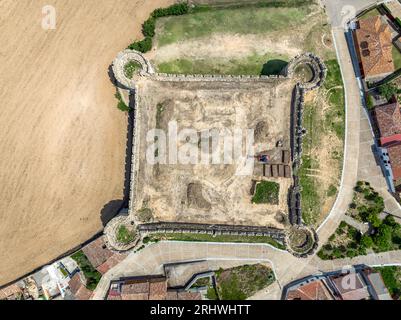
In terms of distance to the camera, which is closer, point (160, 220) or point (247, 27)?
point (160, 220)

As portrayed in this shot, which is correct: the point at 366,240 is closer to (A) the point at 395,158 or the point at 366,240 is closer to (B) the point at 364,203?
(B) the point at 364,203

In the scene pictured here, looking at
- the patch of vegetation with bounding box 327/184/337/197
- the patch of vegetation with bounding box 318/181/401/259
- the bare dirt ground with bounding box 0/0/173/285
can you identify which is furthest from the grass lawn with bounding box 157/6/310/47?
the patch of vegetation with bounding box 318/181/401/259

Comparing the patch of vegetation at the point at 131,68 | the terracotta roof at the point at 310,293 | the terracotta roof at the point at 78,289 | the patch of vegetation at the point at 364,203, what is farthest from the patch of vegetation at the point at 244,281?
the patch of vegetation at the point at 131,68

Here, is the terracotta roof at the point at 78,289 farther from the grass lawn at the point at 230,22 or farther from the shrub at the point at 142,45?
the grass lawn at the point at 230,22

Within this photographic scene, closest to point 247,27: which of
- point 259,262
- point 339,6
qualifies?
point 339,6

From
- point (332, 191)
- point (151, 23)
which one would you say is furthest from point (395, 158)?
point (151, 23)
